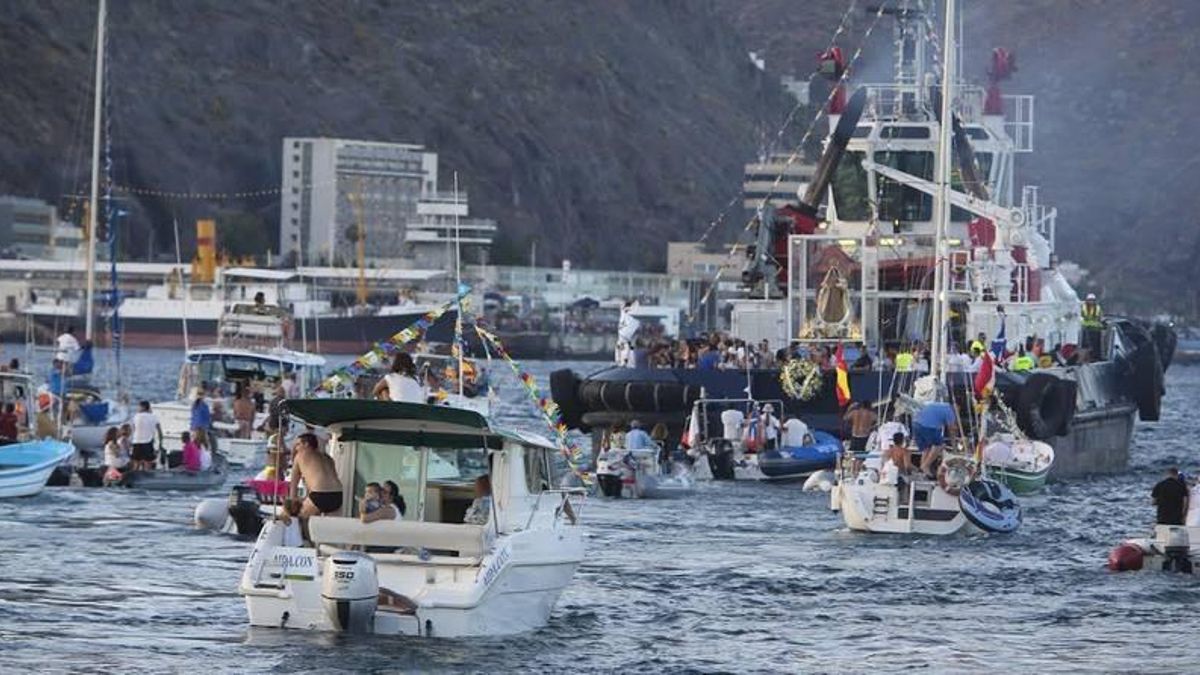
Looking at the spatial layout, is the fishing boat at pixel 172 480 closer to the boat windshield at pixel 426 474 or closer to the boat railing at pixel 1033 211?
the boat windshield at pixel 426 474

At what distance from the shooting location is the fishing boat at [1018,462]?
190ft

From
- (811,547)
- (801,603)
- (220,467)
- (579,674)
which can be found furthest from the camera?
(220,467)

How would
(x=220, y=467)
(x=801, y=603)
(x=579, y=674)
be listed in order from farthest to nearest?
(x=220, y=467) → (x=801, y=603) → (x=579, y=674)

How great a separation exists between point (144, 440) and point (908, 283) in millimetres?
22056

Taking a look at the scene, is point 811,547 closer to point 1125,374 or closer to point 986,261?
point 986,261

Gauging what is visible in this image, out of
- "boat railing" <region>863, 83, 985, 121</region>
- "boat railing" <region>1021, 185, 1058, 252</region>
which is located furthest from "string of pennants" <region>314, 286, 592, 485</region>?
"boat railing" <region>863, 83, 985, 121</region>

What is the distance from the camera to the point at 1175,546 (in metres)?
43.6

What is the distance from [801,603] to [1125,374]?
1599 inches

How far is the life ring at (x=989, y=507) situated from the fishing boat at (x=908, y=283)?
12.0 meters

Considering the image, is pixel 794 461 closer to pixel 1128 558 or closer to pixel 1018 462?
pixel 1018 462

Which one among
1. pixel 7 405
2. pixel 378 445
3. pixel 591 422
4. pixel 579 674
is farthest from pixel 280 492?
pixel 591 422

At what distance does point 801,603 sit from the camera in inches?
1623

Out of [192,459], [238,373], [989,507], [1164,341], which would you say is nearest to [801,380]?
[192,459]

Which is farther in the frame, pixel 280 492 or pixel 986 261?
pixel 986 261
